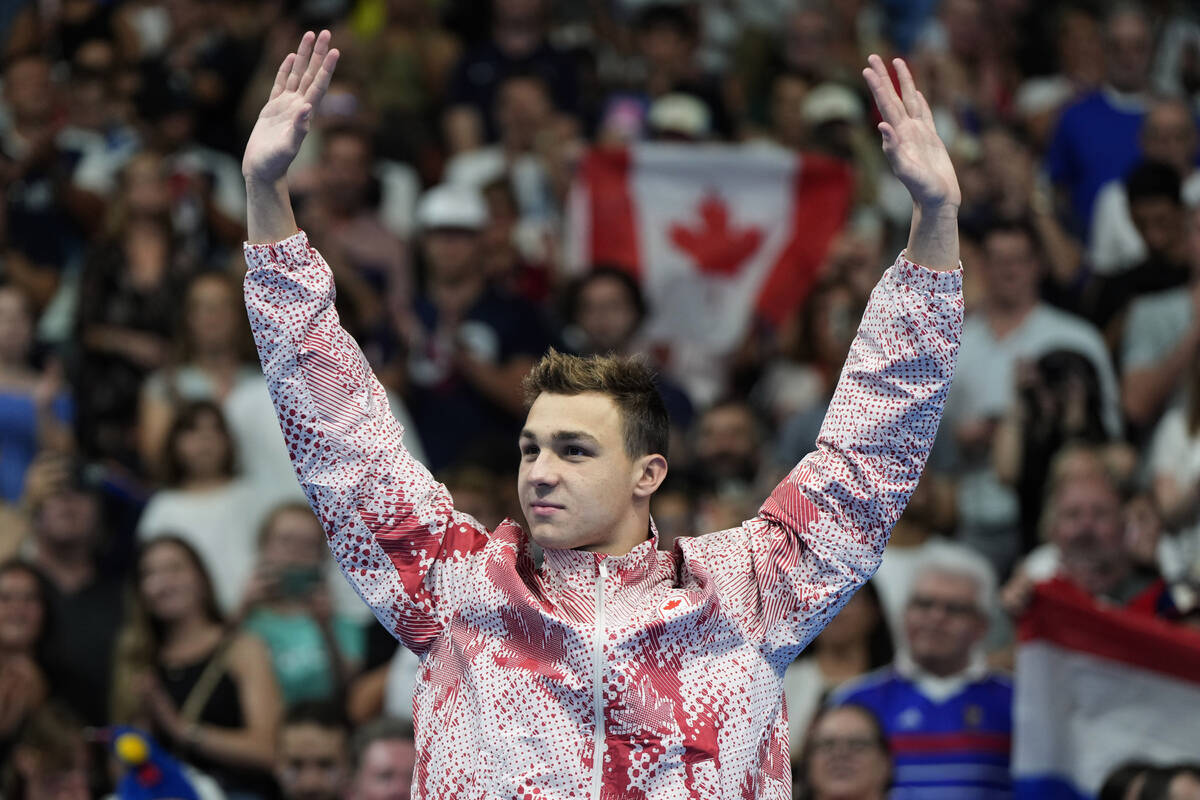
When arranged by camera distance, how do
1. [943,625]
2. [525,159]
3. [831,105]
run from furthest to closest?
[831,105]
[525,159]
[943,625]

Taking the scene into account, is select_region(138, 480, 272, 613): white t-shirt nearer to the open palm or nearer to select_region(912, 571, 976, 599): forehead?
select_region(912, 571, 976, 599): forehead

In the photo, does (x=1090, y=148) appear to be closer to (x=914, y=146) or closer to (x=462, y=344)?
(x=462, y=344)

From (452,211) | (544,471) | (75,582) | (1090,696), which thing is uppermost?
(452,211)

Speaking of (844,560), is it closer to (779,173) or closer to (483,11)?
(779,173)

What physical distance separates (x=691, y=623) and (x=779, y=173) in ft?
20.1

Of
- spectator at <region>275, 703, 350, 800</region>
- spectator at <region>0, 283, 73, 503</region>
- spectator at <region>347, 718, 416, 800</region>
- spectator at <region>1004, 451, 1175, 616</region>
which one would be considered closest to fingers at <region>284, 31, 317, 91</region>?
spectator at <region>347, 718, 416, 800</region>

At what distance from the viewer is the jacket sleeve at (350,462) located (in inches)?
152

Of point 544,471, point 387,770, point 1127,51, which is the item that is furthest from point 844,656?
point 1127,51

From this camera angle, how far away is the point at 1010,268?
8.21 m

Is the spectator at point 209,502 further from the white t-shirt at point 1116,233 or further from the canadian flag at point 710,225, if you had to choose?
the white t-shirt at point 1116,233

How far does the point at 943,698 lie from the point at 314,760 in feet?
7.04

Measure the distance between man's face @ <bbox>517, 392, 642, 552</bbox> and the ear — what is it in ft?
0.06

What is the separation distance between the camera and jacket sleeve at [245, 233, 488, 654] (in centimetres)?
386

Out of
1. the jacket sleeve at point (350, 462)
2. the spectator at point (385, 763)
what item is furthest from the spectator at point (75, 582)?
the jacket sleeve at point (350, 462)
